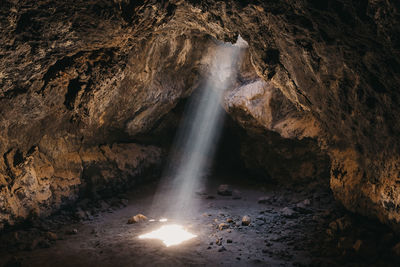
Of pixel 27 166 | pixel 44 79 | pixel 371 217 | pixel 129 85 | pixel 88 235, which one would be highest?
pixel 129 85

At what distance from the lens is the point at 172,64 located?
279 inches

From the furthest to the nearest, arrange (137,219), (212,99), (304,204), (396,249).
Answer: (212,99) < (304,204) < (137,219) < (396,249)

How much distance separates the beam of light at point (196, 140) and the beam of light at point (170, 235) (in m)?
0.90

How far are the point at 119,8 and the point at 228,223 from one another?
4136 mm

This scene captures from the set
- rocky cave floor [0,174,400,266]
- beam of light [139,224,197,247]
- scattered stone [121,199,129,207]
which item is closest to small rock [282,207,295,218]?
rocky cave floor [0,174,400,266]

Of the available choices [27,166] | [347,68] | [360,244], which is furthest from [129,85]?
[360,244]

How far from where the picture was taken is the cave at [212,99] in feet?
10.3

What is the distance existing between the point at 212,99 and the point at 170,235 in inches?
200

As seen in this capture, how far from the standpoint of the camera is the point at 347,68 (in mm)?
3092

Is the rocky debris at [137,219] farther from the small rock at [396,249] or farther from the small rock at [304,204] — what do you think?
A: the small rock at [396,249]

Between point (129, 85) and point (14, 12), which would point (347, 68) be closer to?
point (14, 12)

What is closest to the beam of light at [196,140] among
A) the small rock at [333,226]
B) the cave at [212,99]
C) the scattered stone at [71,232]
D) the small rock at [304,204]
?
the cave at [212,99]

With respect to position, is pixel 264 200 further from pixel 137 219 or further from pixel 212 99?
pixel 212 99

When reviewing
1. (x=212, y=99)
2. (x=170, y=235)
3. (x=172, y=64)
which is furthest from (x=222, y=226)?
(x=212, y=99)
